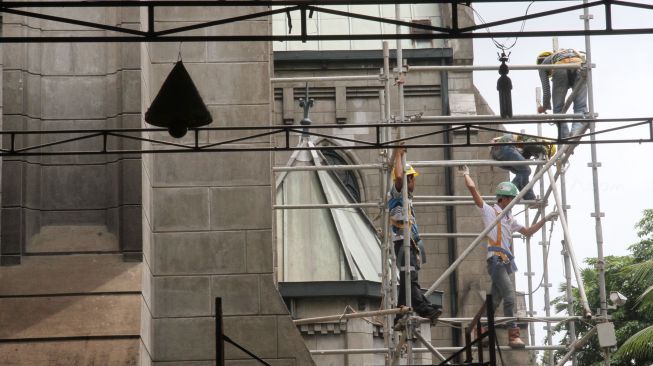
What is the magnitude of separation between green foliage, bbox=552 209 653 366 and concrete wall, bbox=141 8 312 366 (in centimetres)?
1749

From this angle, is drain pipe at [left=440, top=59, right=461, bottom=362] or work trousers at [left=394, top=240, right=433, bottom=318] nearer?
work trousers at [left=394, top=240, right=433, bottom=318]

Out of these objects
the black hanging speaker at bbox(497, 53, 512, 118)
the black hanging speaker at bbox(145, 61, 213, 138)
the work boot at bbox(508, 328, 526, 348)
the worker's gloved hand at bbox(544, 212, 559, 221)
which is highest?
the black hanging speaker at bbox(497, 53, 512, 118)

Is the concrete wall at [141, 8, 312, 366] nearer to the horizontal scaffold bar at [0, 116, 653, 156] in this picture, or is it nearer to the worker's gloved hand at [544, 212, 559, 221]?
the horizontal scaffold bar at [0, 116, 653, 156]

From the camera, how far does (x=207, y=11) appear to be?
824 inches

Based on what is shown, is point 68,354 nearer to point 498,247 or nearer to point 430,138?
point 498,247

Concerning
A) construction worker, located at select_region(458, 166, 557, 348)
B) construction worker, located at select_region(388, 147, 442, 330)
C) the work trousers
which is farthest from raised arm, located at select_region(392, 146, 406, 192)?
construction worker, located at select_region(458, 166, 557, 348)

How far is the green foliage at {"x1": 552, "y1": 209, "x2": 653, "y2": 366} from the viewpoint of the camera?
39062mm

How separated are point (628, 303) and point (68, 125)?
32.0m

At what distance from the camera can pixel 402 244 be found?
837 inches

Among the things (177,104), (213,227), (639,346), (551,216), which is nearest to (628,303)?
(639,346)

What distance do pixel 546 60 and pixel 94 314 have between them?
8226 millimetres

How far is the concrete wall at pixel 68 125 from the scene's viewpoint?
1878 cm

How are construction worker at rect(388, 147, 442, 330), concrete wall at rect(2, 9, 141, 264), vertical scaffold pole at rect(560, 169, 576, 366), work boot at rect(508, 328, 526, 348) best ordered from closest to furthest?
concrete wall at rect(2, 9, 141, 264) < construction worker at rect(388, 147, 442, 330) < work boot at rect(508, 328, 526, 348) < vertical scaffold pole at rect(560, 169, 576, 366)

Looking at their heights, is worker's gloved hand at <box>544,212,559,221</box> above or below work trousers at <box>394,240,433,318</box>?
above
